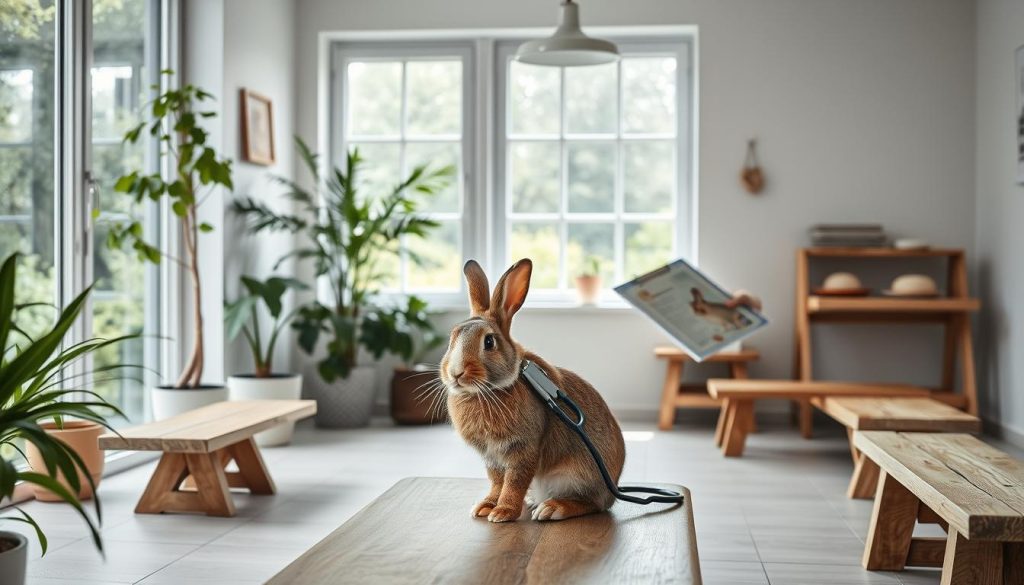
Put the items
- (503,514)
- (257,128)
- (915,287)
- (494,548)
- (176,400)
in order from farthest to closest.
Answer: (257,128) < (915,287) < (176,400) < (503,514) < (494,548)

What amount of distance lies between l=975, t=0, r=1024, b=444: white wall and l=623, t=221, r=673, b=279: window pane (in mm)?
1706

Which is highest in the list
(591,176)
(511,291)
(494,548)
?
(591,176)

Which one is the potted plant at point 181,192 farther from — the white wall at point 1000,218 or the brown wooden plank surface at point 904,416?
the white wall at point 1000,218

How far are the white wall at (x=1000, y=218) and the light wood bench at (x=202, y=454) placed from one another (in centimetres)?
352

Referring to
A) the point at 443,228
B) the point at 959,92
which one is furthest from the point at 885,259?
the point at 443,228

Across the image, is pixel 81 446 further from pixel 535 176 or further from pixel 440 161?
pixel 535 176

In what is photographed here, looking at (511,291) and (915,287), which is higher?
(511,291)

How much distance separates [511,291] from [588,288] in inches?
163

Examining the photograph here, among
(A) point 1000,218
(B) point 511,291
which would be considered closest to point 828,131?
(A) point 1000,218

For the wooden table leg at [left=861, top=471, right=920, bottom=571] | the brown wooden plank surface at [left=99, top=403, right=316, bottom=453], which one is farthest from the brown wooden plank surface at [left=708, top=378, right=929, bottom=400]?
the brown wooden plank surface at [left=99, top=403, right=316, bottom=453]

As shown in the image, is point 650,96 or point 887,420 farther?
point 650,96

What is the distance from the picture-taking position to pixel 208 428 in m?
3.26

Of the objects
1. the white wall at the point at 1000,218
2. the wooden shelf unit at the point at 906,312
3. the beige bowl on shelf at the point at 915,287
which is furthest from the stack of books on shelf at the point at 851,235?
the white wall at the point at 1000,218

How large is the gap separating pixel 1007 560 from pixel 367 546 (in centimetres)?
137
